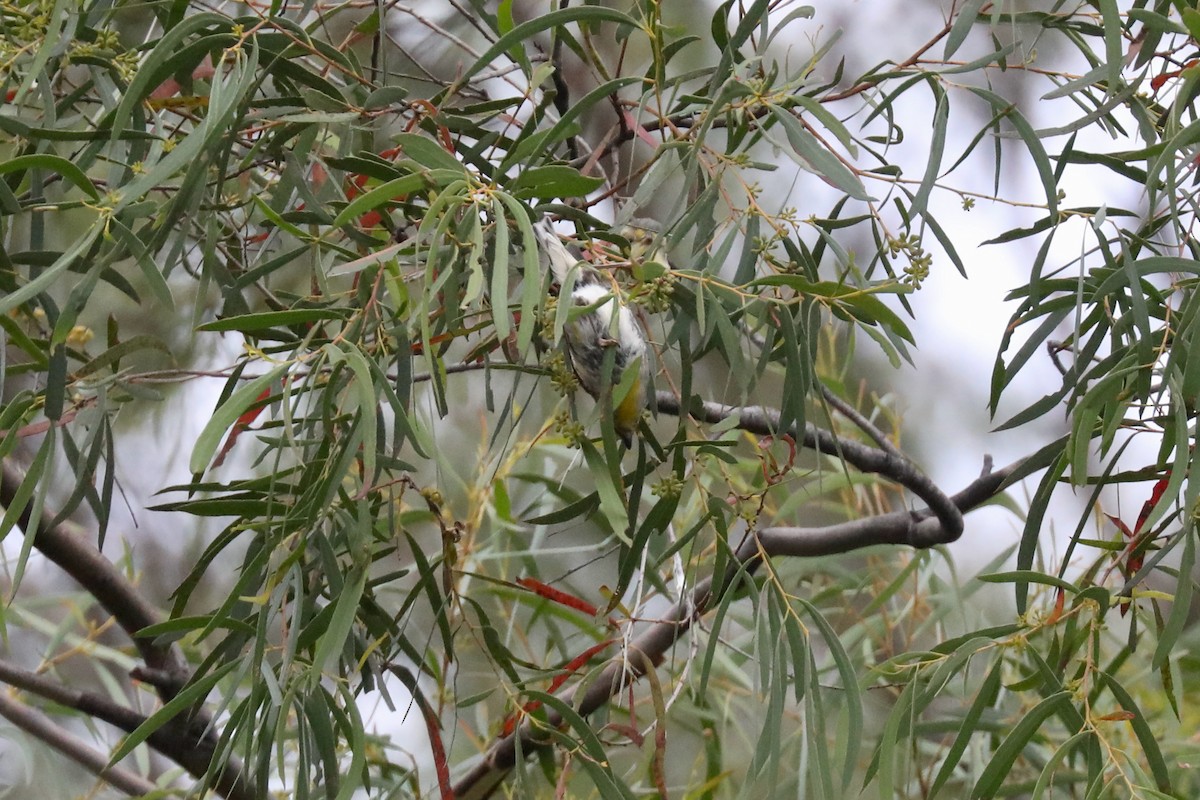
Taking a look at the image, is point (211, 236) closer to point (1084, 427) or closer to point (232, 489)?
point (232, 489)

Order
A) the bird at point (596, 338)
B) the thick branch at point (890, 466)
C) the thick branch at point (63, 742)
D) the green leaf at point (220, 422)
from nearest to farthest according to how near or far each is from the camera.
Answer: the green leaf at point (220, 422) < the bird at point (596, 338) < the thick branch at point (890, 466) < the thick branch at point (63, 742)

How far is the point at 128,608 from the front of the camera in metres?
0.76

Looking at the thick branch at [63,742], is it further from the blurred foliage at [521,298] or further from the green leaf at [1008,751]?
the green leaf at [1008,751]

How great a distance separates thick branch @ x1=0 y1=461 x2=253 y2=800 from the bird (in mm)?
392

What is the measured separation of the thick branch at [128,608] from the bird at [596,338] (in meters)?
0.39

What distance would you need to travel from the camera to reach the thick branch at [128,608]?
72 cm

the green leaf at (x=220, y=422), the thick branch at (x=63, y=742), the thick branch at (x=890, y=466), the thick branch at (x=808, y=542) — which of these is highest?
the green leaf at (x=220, y=422)

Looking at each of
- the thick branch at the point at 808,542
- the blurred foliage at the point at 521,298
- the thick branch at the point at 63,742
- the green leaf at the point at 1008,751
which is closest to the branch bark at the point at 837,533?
the thick branch at the point at 808,542

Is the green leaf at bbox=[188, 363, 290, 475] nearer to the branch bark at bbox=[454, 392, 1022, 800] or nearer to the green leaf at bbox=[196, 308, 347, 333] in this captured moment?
the green leaf at bbox=[196, 308, 347, 333]

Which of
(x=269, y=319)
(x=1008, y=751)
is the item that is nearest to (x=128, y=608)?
(x=269, y=319)

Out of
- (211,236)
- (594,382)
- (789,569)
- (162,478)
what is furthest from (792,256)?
(162,478)

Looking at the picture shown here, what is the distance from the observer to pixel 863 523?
2.43ft

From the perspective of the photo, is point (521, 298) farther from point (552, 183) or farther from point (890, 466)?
point (890, 466)

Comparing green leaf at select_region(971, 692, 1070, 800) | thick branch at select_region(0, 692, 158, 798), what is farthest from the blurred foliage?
thick branch at select_region(0, 692, 158, 798)
